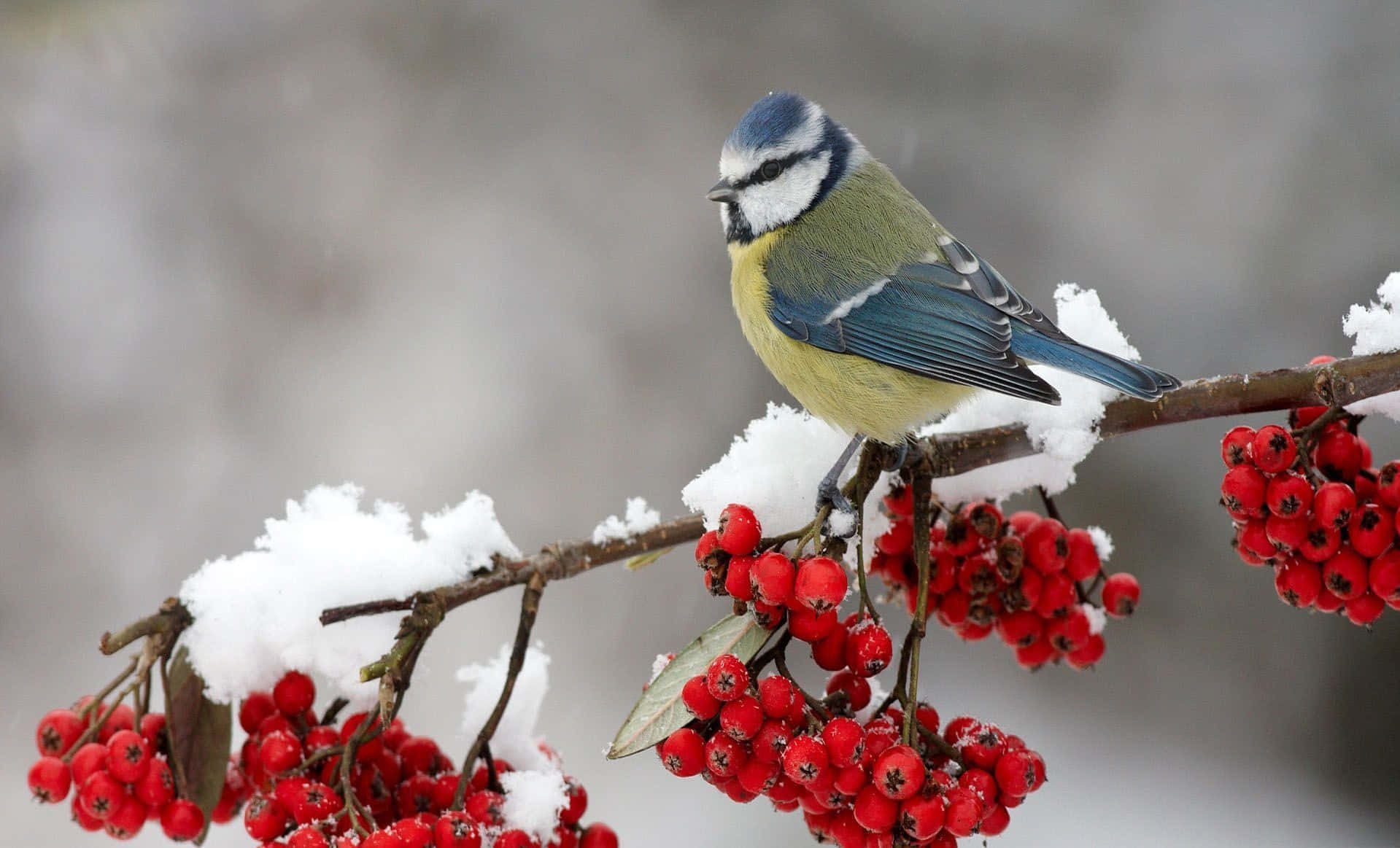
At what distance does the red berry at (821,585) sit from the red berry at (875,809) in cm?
20

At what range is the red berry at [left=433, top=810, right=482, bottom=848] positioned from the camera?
125 cm

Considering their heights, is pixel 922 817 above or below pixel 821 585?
below

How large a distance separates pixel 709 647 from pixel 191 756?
766 mm

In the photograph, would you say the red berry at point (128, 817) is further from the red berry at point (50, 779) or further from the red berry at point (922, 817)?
the red berry at point (922, 817)

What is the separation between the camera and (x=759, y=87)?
3.86m

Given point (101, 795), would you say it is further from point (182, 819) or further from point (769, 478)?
point (769, 478)

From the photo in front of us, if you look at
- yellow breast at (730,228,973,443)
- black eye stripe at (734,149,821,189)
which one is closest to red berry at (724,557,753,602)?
yellow breast at (730,228,973,443)

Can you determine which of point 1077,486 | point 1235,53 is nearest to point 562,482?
point 1077,486

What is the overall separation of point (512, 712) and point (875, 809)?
606 mm

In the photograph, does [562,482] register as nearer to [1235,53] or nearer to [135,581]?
[135,581]

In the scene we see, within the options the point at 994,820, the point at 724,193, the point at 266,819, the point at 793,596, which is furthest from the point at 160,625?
the point at 724,193

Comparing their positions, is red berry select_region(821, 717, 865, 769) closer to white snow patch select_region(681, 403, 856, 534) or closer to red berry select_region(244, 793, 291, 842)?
white snow patch select_region(681, 403, 856, 534)

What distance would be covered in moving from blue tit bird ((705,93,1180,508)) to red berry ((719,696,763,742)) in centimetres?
71

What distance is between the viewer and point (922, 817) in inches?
44.4
